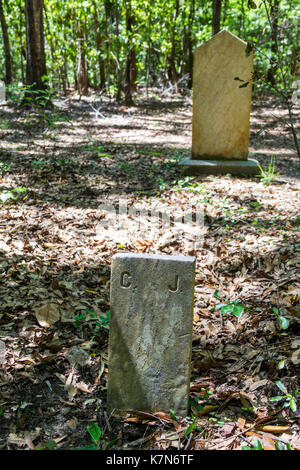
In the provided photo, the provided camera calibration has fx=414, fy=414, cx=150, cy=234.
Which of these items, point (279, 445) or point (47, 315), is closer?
point (279, 445)

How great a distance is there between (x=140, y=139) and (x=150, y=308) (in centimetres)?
750

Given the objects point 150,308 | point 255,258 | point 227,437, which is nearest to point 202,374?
point 227,437

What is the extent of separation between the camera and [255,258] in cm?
402

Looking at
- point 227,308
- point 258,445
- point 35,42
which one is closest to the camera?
point 258,445

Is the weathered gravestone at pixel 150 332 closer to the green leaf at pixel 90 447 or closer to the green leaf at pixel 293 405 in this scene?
the green leaf at pixel 90 447

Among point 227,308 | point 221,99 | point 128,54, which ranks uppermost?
point 128,54

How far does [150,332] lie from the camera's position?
90.6 inches

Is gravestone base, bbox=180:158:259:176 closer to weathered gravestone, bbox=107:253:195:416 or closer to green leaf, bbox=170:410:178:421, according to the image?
weathered gravestone, bbox=107:253:195:416

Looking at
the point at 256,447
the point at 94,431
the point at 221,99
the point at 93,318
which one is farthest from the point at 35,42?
the point at 256,447

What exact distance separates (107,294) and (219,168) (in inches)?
147

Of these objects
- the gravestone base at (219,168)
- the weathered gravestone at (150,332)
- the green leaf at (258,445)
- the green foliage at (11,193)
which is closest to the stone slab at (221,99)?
the gravestone base at (219,168)

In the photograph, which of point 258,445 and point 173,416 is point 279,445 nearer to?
point 258,445

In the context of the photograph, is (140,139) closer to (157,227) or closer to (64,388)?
(157,227)
